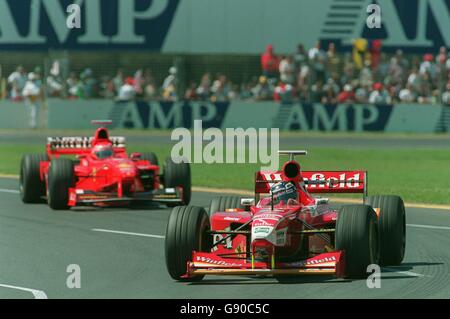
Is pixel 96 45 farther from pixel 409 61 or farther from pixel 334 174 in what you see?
pixel 334 174

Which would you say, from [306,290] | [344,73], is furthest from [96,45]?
[306,290]

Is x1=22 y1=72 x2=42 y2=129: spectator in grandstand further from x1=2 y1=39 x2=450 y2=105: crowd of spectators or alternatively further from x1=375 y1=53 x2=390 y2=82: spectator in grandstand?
x1=375 y1=53 x2=390 y2=82: spectator in grandstand

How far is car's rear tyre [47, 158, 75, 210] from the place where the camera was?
59.7 feet

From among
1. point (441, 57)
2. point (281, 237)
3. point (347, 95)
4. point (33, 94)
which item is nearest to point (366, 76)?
point (347, 95)

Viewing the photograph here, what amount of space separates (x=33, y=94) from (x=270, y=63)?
725 cm

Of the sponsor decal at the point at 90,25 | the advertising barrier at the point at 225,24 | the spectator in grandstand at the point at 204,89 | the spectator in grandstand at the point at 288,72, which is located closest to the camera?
the spectator in grandstand at the point at 288,72

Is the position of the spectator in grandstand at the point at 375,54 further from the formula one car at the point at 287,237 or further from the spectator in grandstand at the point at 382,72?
the formula one car at the point at 287,237

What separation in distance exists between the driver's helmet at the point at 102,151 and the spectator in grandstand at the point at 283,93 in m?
17.8

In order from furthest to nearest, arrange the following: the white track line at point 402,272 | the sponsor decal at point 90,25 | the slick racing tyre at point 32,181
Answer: the sponsor decal at point 90,25 < the slick racing tyre at point 32,181 < the white track line at point 402,272

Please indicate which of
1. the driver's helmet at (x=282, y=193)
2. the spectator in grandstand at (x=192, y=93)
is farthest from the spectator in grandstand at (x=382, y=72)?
the driver's helmet at (x=282, y=193)

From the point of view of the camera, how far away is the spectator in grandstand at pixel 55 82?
1480 inches

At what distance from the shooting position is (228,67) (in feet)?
125

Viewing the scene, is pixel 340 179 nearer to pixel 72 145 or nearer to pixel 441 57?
pixel 72 145
